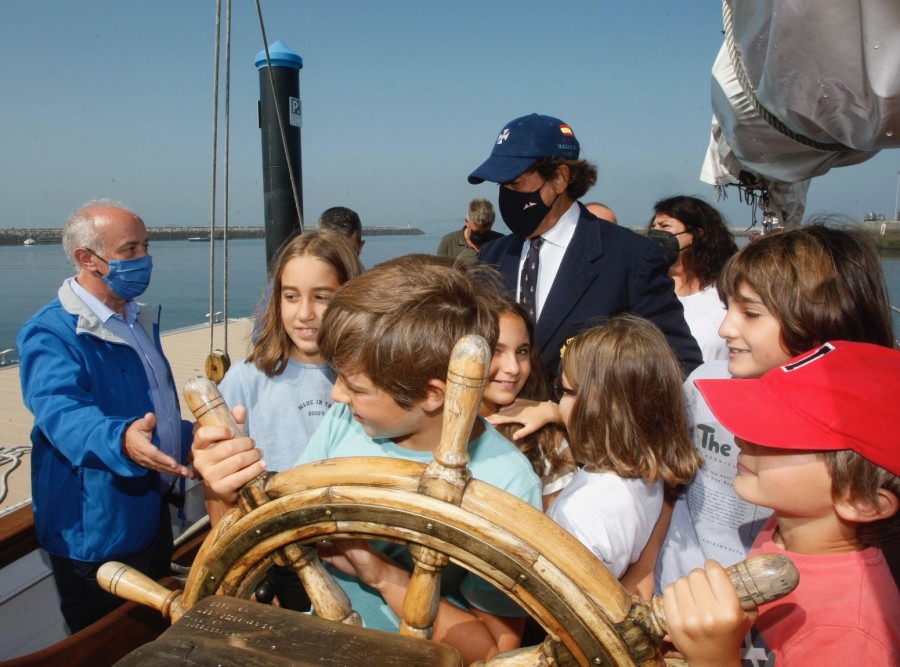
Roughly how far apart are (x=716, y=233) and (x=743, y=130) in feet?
3.34

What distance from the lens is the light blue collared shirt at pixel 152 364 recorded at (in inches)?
78.7

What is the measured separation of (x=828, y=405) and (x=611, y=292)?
1111 mm

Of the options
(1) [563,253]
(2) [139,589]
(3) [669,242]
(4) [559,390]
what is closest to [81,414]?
(2) [139,589]


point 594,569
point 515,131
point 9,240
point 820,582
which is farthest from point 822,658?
point 9,240

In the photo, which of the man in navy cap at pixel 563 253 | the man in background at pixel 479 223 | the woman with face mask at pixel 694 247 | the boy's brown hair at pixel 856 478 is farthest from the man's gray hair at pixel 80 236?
the man in background at pixel 479 223

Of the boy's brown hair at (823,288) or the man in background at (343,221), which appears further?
the man in background at (343,221)

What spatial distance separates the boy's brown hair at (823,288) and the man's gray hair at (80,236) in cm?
211

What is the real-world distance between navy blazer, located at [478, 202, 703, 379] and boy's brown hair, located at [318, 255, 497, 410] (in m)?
0.97

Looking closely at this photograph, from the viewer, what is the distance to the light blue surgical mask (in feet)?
6.76

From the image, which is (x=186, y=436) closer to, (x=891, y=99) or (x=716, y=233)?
(x=891, y=99)

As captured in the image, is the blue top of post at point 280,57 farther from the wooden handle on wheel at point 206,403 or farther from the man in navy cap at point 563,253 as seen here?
the wooden handle on wheel at point 206,403

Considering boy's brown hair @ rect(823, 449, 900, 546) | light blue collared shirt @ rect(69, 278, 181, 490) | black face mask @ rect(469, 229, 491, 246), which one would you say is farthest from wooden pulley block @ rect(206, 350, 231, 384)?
black face mask @ rect(469, 229, 491, 246)

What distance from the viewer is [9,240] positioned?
170 ft

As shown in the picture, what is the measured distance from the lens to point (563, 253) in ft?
6.68
